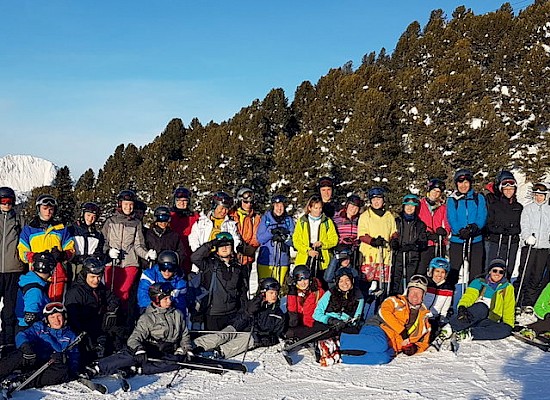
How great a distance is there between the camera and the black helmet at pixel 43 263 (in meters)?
5.88

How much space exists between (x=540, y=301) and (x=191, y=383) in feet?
15.5

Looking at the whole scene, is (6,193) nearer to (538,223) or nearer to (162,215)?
(162,215)

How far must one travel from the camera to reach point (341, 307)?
6.62 metres

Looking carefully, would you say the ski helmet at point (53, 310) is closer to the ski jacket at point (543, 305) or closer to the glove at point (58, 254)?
the glove at point (58, 254)

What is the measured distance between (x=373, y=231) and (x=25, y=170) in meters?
188

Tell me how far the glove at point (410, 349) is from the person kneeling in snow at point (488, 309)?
775 mm

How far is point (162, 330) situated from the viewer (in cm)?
575

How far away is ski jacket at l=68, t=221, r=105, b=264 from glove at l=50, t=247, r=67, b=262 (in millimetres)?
231

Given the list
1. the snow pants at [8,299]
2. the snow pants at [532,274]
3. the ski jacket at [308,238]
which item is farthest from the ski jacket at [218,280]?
the snow pants at [532,274]

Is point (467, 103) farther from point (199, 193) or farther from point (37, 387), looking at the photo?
point (37, 387)

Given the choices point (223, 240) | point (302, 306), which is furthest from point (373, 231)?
point (223, 240)

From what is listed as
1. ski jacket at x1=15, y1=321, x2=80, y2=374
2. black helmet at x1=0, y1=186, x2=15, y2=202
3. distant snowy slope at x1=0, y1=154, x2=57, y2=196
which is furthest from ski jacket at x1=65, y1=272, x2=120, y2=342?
distant snowy slope at x1=0, y1=154, x2=57, y2=196

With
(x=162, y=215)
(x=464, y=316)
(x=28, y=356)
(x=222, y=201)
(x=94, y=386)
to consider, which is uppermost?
(x=222, y=201)

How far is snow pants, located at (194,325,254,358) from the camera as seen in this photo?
6.19m
